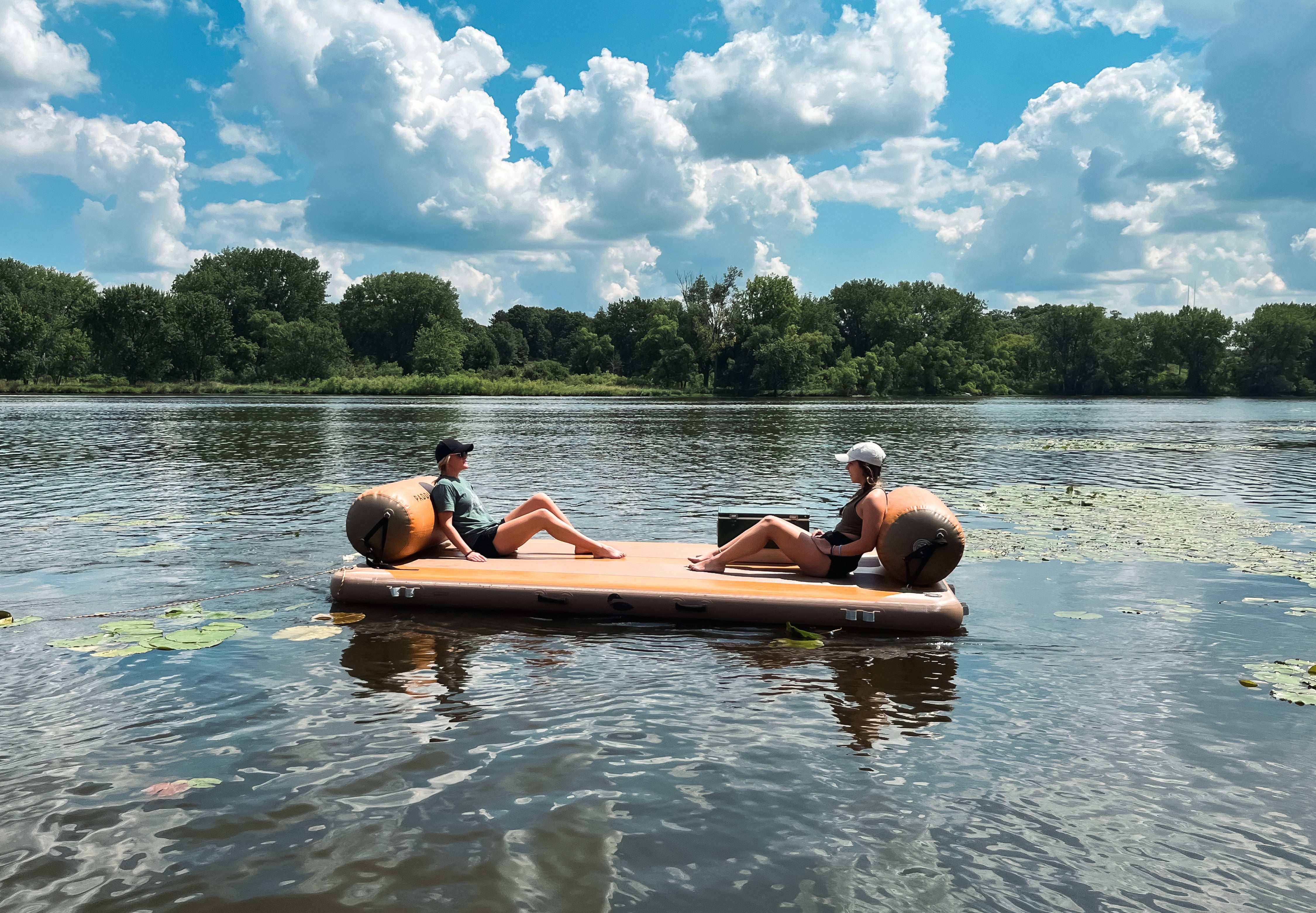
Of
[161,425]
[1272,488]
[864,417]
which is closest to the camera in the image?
[1272,488]

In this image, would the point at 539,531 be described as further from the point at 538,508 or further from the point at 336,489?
the point at 336,489

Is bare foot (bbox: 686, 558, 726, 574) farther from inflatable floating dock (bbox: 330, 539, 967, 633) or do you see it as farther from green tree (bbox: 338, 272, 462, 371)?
green tree (bbox: 338, 272, 462, 371)

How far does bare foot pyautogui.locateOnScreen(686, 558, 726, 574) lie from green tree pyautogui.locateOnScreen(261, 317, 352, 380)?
322 feet

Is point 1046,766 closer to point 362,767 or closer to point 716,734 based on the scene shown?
point 716,734

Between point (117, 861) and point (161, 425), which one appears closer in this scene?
point (117, 861)

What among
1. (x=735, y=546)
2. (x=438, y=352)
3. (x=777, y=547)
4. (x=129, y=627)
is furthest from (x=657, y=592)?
(x=438, y=352)

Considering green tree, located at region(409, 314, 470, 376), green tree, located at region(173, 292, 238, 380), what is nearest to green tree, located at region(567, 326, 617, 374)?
green tree, located at region(409, 314, 470, 376)

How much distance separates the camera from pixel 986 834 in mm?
5070

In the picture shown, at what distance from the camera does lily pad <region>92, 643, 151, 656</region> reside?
26.5 feet

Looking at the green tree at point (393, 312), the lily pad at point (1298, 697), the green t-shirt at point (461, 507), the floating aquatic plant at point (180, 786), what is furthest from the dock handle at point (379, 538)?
the green tree at point (393, 312)

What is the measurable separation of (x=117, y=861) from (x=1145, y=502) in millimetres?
18311

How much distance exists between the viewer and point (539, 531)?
1040 centimetres

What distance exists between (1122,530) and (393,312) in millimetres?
121880

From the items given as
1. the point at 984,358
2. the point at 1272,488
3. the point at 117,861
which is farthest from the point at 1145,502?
the point at 984,358
